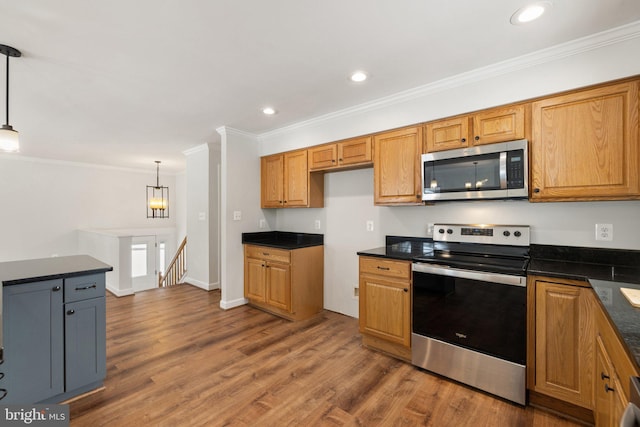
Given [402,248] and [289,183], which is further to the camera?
[289,183]

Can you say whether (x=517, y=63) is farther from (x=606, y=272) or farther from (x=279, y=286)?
(x=279, y=286)

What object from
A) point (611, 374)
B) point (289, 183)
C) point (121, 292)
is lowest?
point (121, 292)

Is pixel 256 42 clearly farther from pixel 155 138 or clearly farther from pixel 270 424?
pixel 155 138

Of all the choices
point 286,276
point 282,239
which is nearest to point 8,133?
point 286,276

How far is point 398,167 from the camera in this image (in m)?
2.77

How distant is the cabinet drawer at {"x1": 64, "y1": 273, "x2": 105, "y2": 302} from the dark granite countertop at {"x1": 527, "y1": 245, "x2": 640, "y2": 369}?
2832 mm

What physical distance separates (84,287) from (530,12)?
334 cm

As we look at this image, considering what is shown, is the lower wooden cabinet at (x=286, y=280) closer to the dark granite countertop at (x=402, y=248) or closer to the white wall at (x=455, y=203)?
the white wall at (x=455, y=203)

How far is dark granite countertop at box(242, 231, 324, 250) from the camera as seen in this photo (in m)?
3.72

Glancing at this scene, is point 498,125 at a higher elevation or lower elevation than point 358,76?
lower

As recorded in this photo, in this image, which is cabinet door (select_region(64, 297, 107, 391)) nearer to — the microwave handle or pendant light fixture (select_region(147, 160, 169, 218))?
the microwave handle

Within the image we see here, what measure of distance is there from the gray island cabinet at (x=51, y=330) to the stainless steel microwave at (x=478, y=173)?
106 inches

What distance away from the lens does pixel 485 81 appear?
2305 mm

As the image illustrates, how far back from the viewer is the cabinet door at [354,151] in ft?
9.90
